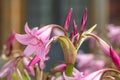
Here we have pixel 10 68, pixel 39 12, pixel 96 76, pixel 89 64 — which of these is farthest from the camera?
pixel 39 12

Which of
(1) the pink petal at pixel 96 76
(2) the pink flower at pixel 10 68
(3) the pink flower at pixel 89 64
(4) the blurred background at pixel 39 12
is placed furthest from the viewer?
(4) the blurred background at pixel 39 12

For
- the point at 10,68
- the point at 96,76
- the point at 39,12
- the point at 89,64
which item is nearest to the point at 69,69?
the point at 96,76

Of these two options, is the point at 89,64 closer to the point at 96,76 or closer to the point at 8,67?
the point at 8,67

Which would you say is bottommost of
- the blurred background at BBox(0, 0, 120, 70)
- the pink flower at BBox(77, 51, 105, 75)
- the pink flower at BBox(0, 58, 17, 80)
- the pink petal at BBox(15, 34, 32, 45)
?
the blurred background at BBox(0, 0, 120, 70)

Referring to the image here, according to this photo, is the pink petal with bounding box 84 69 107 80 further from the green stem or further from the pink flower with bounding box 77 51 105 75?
the pink flower with bounding box 77 51 105 75

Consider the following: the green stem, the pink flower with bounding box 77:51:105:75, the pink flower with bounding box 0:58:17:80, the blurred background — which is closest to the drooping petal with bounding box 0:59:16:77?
the pink flower with bounding box 0:58:17:80

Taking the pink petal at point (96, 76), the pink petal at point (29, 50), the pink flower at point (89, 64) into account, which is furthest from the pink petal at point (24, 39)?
the pink flower at point (89, 64)

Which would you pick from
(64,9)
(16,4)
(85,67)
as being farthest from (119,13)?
(85,67)

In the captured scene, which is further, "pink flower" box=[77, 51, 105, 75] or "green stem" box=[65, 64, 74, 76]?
"pink flower" box=[77, 51, 105, 75]

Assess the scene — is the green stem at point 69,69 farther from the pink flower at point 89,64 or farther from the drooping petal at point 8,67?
the pink flower at point 89,64
